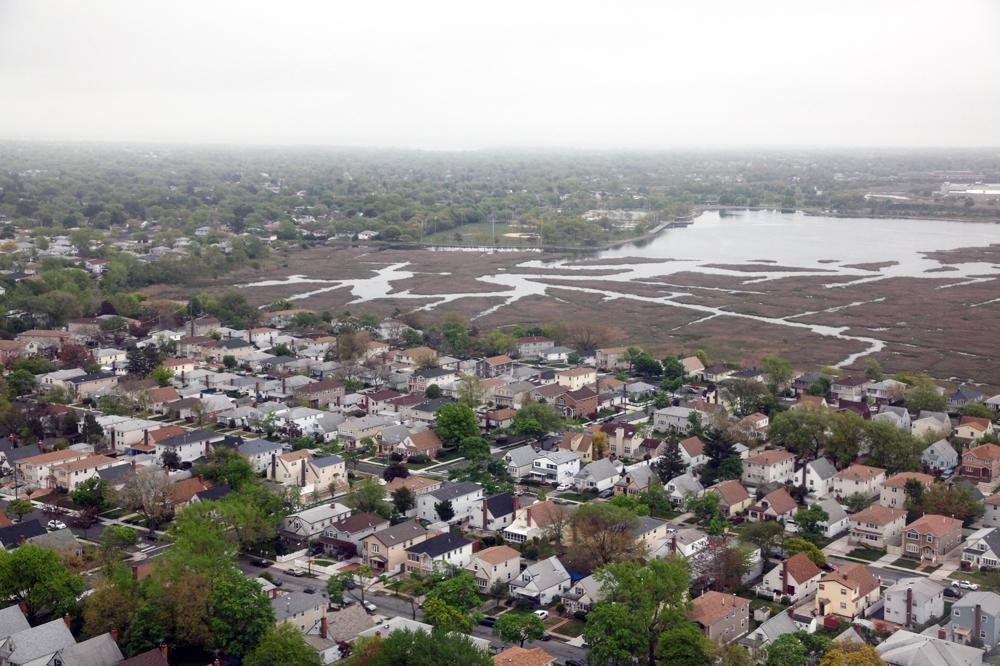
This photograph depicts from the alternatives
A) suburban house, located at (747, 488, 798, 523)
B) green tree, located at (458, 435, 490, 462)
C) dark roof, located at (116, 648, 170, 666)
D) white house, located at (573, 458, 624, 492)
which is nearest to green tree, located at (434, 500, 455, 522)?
white house, located at (573, 458, 624, 492)

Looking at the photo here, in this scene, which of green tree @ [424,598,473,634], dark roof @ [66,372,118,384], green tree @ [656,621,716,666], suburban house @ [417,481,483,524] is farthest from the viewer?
dark roof @ [66,372,118,384]

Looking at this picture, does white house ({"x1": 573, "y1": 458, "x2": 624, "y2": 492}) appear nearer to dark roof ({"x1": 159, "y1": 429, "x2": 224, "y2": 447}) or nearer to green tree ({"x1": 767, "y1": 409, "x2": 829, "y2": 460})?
green tree ({"x1": 767, "y1": 409, "x2": 829, "y2": 460})

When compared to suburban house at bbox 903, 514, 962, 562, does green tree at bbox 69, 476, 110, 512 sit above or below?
below

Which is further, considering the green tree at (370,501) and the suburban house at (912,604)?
the green tree at (370,501)

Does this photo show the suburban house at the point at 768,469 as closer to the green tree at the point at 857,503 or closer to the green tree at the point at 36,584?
the green tree at the point at 857,503

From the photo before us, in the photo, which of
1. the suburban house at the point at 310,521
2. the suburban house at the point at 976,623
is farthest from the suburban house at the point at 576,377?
the suburban house at the point at 976,623

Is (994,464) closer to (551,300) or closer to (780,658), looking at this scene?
(780,658)

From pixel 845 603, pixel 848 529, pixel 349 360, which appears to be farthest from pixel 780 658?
pixel 349 360

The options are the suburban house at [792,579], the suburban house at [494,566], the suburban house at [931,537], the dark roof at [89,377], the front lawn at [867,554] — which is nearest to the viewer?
the suburban house at [792,579]
